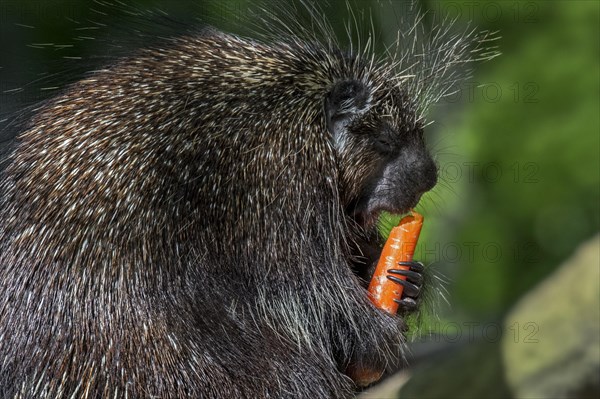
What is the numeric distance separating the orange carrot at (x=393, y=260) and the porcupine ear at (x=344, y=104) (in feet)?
1.47

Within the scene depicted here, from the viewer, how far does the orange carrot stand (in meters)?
3.12

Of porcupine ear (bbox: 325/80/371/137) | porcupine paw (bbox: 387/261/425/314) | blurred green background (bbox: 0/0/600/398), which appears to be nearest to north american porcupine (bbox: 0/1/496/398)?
porcupine ear (bbox: 325/80/371/137)

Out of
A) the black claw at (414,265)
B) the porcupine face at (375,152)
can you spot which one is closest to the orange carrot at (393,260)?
the black claw at (414,265)

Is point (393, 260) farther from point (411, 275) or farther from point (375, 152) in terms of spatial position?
point (375, 152)

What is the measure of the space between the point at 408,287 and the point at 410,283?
0.02m

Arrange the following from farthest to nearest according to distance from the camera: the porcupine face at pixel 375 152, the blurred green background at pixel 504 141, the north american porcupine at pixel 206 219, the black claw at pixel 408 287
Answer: the blurred green background at pixel 504 141, the black claw at pixel 408 287, the porcupine face at pixel 375 152, the north american porcupine at pixel 206 219

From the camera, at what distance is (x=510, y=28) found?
21.9 ft

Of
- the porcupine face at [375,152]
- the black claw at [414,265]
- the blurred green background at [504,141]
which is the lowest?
the blurred green background at [504,141]

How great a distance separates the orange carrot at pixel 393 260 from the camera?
Result: 123 inches

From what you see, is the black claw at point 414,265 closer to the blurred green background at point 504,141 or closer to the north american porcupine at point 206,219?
the north american porcupine at point 206,219

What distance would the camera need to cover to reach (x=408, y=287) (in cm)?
314

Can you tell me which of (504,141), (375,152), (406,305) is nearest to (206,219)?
(375,152)

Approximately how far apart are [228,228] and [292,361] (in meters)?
0.51

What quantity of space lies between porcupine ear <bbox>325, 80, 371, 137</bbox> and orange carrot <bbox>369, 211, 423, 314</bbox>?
1.47ft
